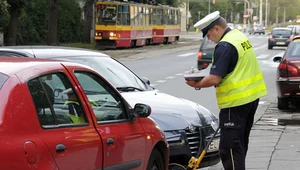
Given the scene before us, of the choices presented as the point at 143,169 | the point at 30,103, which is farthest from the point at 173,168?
the point at 30,103

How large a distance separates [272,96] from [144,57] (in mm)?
18973

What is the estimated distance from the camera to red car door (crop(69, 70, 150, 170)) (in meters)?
5.27

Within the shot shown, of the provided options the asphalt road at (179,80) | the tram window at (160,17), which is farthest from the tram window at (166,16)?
the asphalt road at (179,80)

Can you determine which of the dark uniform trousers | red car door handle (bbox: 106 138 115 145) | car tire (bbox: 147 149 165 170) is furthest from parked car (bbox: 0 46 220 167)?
red car door handle (bbox: 106 138 115 145)

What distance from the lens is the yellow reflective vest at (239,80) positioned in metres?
6.05

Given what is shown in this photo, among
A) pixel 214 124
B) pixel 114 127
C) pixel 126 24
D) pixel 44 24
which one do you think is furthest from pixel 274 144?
pixel 44 24

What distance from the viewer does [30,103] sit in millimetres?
4383

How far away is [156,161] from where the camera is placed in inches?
248

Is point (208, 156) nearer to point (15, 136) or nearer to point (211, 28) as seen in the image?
point (211, 28)

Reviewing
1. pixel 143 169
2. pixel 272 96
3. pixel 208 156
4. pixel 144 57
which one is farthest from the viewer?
pixel 144 57

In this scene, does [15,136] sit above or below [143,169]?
above

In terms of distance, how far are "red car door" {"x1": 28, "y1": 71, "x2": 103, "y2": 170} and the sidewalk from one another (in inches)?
145

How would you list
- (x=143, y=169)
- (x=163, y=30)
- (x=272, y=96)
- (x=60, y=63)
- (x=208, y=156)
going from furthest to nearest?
1. (x=163, y=30)
2. (x=272, y=96)
3. (x=208, y=156)
4. (x=143, y=169)
5. (x=60, y=63)

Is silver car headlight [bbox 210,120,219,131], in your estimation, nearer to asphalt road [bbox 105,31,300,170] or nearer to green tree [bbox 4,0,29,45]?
asphalt road [bbox 105,31,300,170]
